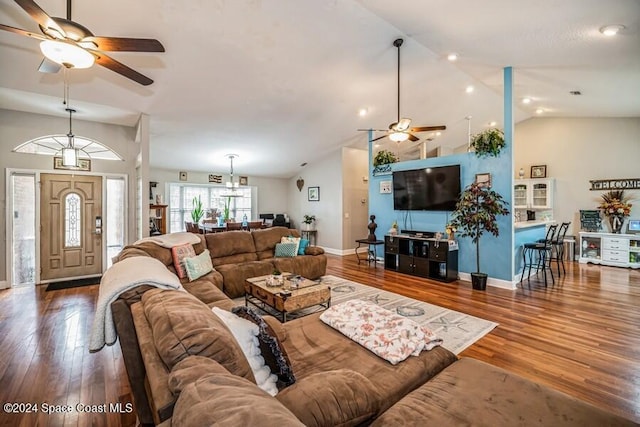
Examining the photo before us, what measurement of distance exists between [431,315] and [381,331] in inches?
73.1

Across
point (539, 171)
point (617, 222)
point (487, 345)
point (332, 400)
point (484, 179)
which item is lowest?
point (487, 345)

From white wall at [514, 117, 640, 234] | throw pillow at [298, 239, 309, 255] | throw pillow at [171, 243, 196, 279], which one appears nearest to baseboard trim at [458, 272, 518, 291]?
throw pillow at [298, 239, 309, 255]

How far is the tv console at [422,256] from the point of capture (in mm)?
5008

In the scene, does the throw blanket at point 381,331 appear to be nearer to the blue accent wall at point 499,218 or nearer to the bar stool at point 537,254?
the blue accent wall at point 499,218

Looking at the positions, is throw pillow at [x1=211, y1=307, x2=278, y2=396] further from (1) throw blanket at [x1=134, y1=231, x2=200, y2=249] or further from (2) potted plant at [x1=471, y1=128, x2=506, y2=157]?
(2) potted plant at [x1=471, y1=128, x2=506, y2=157]

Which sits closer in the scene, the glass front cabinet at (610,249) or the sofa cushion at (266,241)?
the sofa cushion at (266,241)

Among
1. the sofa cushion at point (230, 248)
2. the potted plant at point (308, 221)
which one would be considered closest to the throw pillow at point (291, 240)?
the sofa cushion at point (230, 248)

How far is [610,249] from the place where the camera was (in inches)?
240

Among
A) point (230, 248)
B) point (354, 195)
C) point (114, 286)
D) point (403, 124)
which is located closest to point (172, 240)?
point (230, 248)

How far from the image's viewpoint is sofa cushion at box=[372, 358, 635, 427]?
117 cm

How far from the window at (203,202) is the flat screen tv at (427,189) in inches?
172

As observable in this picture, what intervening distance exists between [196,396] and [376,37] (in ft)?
13.5

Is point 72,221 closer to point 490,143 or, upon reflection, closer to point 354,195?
point 354,195

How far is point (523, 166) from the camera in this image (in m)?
7.77
